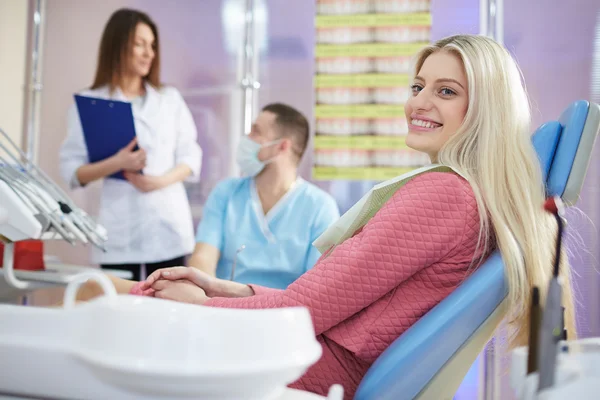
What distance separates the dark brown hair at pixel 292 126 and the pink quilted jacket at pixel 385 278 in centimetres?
140

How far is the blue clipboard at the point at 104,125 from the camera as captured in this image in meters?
2.27

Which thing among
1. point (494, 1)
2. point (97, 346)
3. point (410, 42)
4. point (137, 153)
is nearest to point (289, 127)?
point (137, 153)

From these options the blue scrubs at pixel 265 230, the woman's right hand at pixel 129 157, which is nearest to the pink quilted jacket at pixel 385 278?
the blue scrubs at pixel 265 230

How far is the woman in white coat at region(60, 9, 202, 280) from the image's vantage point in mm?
2627

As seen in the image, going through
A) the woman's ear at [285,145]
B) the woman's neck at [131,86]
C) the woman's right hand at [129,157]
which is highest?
the woman's neck at [131,86]

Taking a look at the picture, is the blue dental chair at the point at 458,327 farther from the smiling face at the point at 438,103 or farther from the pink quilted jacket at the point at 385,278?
the smiling face at the point at 438,103

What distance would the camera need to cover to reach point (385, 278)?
0.96 meters

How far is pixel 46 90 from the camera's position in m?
3.09

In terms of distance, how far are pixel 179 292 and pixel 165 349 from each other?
1.61 ft

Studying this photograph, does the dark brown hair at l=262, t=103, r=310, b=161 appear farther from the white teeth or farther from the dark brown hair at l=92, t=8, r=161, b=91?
the white teeth

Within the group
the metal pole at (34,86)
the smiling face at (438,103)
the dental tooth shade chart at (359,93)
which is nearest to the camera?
the smiling face at (438,103)

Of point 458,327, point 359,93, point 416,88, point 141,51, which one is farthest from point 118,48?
point 458,327

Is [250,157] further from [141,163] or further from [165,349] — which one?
[165,349]

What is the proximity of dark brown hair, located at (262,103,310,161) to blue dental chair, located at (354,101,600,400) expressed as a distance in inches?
57.3
